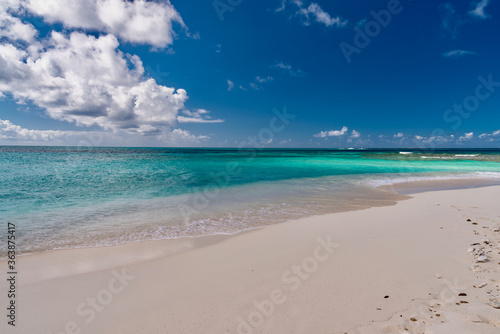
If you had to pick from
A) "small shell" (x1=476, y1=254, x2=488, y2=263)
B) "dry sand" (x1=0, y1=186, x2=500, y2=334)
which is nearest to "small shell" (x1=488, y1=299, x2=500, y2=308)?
"dry sand" (x1=0, y1=186, x2=500, y2=334)

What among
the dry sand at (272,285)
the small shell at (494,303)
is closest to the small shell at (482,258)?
the dry sand at (272,285)

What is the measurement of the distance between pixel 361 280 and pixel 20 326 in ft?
20.9

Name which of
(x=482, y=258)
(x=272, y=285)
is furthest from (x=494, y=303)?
(x=272, y=285)

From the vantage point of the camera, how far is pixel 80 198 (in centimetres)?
A: 1285

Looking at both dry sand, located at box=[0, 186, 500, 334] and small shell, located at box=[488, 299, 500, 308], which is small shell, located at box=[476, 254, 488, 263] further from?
small shell, located at box=[488, 299, 500, 308]

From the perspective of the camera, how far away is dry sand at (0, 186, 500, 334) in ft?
11.9

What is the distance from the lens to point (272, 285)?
182 inches

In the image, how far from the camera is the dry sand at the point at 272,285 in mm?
3625

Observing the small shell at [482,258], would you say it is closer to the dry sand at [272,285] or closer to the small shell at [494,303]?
the dry sand at [272,285]

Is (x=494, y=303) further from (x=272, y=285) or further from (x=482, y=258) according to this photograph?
(x=272, y=285)

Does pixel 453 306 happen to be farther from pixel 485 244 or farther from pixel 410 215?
pixel 410 215

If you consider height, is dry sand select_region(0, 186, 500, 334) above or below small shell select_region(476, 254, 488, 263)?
below

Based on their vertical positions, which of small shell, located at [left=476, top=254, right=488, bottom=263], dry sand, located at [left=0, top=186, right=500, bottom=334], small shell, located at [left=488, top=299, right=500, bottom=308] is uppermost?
small shell, located at [left=476, top=254, right=488, bottom=263]

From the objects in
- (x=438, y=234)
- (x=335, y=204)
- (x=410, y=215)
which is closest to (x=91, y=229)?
(x=335, y=204)
